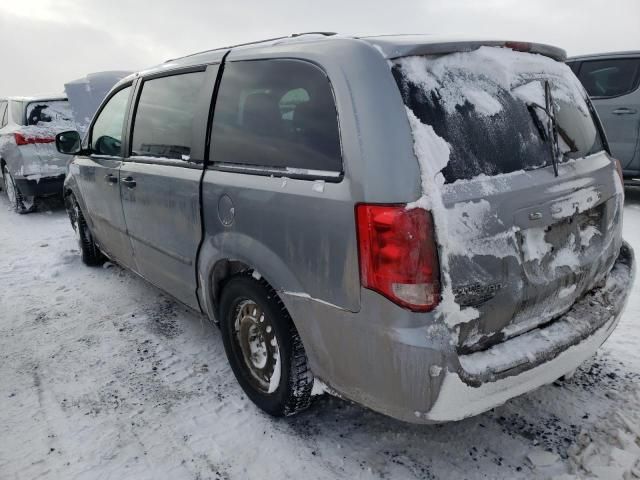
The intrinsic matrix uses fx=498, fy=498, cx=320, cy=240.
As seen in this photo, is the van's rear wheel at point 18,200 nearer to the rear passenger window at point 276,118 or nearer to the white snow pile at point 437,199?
the rear passenger window at point 276,118

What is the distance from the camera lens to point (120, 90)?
147 inches

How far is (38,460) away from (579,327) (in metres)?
2.43

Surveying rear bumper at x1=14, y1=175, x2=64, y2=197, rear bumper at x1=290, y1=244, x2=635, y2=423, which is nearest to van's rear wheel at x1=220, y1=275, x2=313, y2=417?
rear bumper at x1=290, y1=244, x2=635, y2=423

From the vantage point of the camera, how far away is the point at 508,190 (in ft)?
5.96

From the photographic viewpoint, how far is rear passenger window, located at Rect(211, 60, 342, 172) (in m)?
1.94

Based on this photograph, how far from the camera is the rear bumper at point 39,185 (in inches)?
270

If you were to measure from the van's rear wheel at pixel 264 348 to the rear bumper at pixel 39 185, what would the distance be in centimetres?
551

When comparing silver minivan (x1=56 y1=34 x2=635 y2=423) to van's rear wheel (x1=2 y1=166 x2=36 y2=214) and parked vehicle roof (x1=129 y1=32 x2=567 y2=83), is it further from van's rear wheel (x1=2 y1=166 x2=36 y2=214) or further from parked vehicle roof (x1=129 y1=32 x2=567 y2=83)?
van's rear wheel (x1=2 y1=166 x2=36 y2=214)

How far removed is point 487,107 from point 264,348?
1490mm

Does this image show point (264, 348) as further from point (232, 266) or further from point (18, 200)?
point (18, 200)

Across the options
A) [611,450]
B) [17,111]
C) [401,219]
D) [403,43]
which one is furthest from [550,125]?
[17,111]

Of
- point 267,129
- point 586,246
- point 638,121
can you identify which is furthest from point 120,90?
point 638,121

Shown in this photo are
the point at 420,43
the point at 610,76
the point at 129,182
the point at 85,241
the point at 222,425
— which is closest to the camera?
the point at 420,43

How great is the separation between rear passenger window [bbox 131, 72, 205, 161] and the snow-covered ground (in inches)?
49.7
